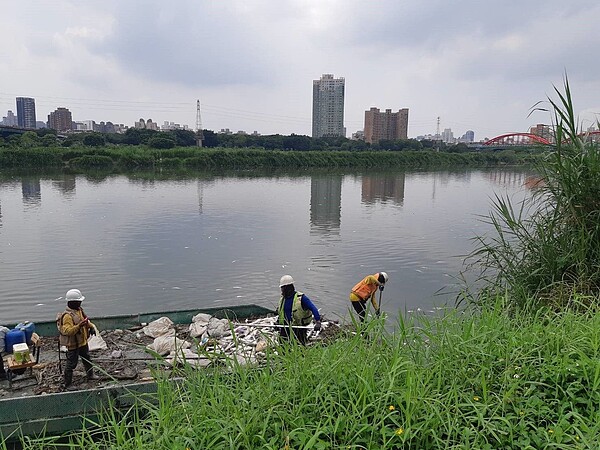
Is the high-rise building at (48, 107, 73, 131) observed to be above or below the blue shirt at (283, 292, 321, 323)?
above

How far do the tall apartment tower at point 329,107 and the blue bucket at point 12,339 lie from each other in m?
107

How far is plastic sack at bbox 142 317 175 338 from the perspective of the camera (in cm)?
755

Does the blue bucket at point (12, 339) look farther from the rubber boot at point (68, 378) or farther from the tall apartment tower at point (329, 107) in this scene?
the tall apartment tower at point (329, 107)

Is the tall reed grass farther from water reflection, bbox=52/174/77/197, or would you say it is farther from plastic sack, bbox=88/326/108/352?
water reflection, bbox=52/174/77/197

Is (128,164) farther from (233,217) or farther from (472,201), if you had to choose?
(472,201)

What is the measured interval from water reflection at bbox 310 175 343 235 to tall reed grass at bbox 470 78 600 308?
48.7 ft

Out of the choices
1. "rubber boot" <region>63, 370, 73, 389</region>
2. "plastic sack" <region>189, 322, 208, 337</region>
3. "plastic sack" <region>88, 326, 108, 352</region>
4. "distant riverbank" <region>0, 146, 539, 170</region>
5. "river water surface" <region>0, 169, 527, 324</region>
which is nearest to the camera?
"rubber boot" <region>63, 370, 73, 389</region>

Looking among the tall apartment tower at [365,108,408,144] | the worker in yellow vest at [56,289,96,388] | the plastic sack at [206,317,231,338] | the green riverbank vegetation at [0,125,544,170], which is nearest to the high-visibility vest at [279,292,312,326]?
the plastic sack at [206,317,231,338]

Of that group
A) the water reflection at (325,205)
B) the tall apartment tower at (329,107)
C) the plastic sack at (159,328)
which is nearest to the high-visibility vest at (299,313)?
the plastic sack at (159,328)

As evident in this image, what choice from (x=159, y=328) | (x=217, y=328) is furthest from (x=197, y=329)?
(x=159, y=328)

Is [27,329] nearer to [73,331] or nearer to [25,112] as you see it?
[73,331]

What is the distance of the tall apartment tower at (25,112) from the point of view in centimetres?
11856

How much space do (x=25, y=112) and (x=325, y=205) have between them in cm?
11928

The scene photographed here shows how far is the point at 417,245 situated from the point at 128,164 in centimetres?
4119
